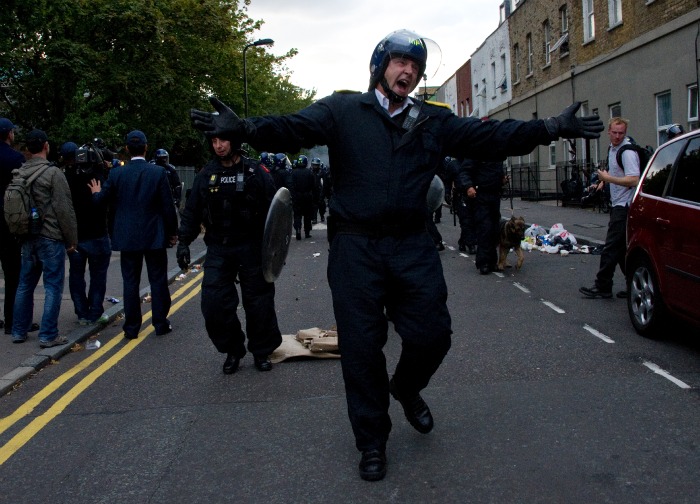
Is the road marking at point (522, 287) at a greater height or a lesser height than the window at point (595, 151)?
lesser

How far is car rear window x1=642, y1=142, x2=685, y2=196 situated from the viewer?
669 cm

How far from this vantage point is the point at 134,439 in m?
4.69

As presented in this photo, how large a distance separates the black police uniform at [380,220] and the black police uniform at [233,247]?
2146 millimetres

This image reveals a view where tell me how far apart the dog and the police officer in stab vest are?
5.67 metres

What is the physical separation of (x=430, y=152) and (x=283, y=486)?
70.0 inches

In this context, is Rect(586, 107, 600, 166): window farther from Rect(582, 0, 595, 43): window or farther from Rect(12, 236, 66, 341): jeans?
Rect(12, 236, 66, 341): jeans

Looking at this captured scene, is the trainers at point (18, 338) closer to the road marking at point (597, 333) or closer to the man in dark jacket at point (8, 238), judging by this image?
the man in dark jacket at point (8, 238)

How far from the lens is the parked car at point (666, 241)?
233 inches

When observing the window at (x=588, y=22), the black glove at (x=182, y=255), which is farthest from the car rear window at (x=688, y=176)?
the window at (x=588, y=22)

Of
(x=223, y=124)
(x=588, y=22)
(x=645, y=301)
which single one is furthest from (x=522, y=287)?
(x=588, y=22)

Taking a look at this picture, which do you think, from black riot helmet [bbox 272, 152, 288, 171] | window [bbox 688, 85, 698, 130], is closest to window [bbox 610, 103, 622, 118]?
window [bbox 688, 85, 698, 130]

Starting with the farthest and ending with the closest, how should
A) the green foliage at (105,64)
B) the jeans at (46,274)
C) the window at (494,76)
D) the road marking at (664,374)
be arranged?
the window at (494,76) → the green foliage at (105,64) → the jeans at (46,274) → the road marking at (664,374)

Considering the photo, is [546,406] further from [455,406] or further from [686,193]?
[686,193]

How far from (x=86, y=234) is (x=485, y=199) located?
18.4 ft
